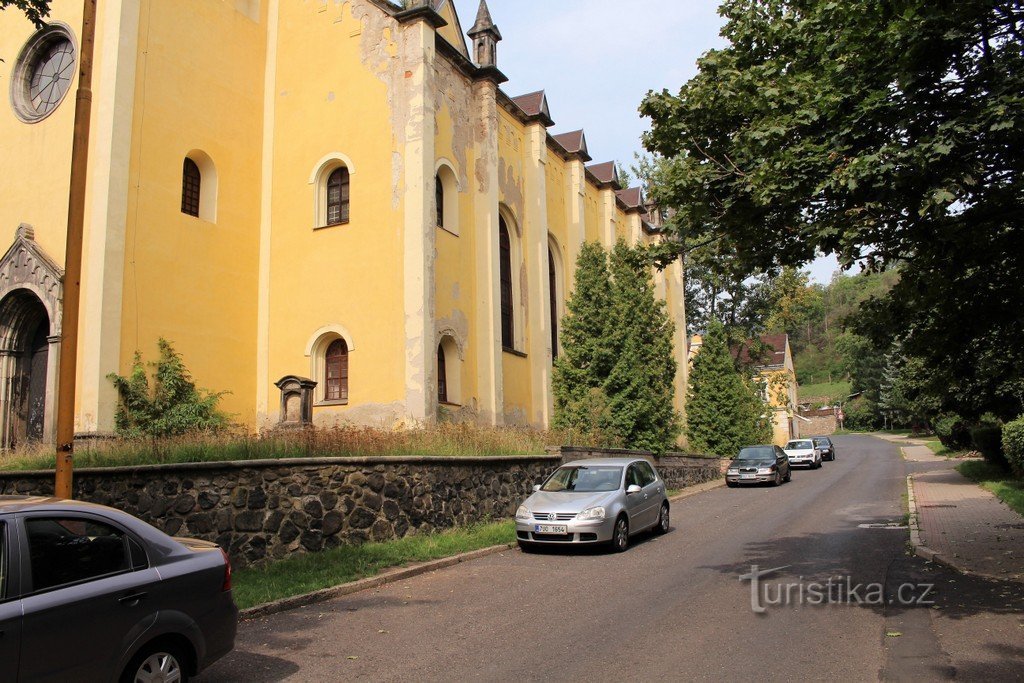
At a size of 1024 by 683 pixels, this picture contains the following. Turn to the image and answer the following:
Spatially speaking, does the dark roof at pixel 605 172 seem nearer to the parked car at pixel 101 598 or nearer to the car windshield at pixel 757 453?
the car windshield at pixel 757 453

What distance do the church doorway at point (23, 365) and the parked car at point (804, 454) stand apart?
32.3 m

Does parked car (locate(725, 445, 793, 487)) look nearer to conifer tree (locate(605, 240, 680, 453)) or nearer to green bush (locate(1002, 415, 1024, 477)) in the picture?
conifer tree (locate(605, 240, 680, 453))

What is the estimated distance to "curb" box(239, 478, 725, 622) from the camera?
8688 millimetres

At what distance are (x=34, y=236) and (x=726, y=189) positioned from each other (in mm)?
17390

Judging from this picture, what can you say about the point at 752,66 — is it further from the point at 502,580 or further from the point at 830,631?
the point at 502,580

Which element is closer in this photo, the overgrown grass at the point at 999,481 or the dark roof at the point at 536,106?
the overgrown grass at the point at 999,481

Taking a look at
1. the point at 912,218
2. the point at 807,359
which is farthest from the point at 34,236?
the point at 807,359

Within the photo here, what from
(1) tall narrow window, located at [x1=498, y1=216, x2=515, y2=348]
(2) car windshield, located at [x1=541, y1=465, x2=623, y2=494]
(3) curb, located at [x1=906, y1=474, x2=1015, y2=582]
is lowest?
(3) curb, located at [x1=906, y1=474, x2=1015, y2=582]

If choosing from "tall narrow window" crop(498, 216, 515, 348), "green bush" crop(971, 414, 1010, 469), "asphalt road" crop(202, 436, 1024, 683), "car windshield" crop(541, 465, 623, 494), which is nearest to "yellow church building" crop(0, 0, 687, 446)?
"tall narrow window" crop(498, 216, 515, 348)

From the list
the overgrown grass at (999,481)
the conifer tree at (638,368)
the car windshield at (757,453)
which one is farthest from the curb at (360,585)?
the car windshield at (757,453)

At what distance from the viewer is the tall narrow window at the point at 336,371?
21125 millimetres

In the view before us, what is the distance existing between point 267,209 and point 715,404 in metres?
23.7

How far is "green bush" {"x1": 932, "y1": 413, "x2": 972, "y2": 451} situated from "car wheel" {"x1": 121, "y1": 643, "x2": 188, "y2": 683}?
35261mm

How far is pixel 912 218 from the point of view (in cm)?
794
